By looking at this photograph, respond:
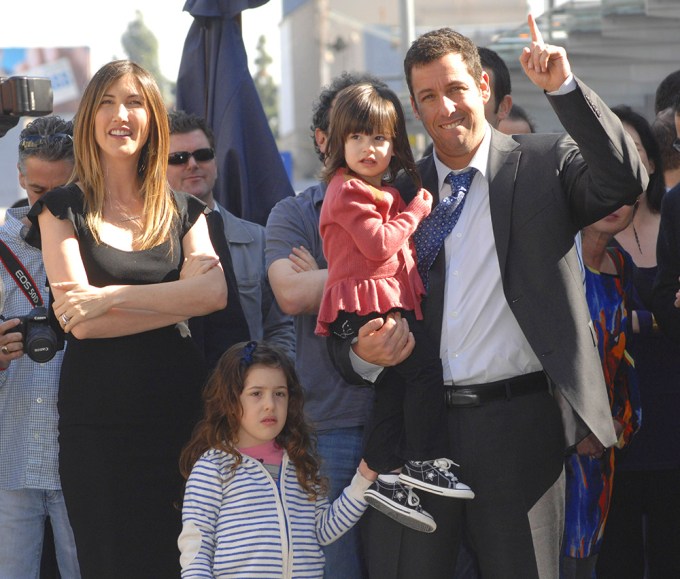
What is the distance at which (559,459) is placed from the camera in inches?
151

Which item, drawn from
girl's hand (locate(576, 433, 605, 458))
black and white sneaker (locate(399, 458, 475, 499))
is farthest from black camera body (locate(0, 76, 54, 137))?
girl's hand (locate(576, 433, 605, 458))

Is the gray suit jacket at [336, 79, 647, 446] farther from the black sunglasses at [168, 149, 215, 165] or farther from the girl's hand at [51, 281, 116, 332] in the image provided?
the black sunglasses at [168, 149, 215, 165]

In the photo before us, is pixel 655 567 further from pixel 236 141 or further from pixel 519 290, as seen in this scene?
pixel 236 141

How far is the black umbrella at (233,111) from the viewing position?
5.77 m

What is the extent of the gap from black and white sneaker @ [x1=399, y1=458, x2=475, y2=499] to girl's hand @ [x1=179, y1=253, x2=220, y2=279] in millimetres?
1041

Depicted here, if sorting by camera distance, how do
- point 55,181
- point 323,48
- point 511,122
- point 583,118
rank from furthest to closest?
point 323,48
point 511,122
point 55,181
point 583,118

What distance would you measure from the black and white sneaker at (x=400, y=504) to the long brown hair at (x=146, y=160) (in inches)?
47.2

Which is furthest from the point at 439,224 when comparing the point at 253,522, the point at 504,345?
the point at 253,522

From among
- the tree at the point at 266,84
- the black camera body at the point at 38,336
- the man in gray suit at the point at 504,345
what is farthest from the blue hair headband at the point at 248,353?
the tree at the point at 266,84

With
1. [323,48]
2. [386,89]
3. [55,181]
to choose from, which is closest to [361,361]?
[386,89]

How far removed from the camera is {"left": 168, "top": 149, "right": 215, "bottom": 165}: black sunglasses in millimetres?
5289

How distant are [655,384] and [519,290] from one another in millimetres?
1596

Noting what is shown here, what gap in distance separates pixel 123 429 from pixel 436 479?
112 centimetres

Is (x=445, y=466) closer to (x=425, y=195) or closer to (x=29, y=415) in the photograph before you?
(x=425, y=195)
